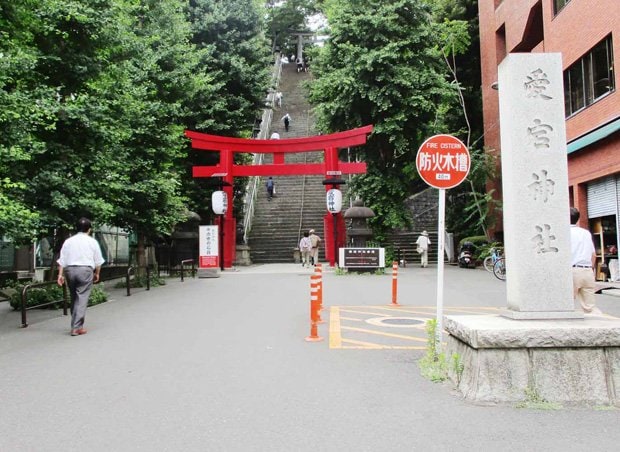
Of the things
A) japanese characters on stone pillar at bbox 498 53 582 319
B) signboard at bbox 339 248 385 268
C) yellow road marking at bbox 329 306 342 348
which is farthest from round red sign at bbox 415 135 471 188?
signboard at bbox 339 248 385 268

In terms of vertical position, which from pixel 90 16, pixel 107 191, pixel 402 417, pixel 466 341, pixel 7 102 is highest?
pixel 90 16

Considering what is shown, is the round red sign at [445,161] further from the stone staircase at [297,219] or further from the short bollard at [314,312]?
the stone staircase at [297,219]

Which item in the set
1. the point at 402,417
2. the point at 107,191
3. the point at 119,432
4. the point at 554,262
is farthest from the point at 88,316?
the point at 554,262

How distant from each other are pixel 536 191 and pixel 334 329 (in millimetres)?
4172

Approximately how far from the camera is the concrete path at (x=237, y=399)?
4.04 m

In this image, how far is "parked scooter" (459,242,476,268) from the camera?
22.8m

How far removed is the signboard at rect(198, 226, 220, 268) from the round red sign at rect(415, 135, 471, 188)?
14.6 metres

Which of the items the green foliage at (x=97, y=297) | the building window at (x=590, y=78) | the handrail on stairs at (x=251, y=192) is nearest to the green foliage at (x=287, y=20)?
the handrail on stairs at (x=251, y=192)

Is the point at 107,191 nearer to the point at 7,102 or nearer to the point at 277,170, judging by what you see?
the point at 7,102

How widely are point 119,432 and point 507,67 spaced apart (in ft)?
Result: 16.9

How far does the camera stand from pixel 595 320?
5367 mm

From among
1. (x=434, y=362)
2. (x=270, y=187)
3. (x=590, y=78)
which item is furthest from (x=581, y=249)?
(x=270, y=187)

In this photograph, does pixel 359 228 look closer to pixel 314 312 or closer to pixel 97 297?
pixel 97 297

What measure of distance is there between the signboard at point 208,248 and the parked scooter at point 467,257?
10.5m
